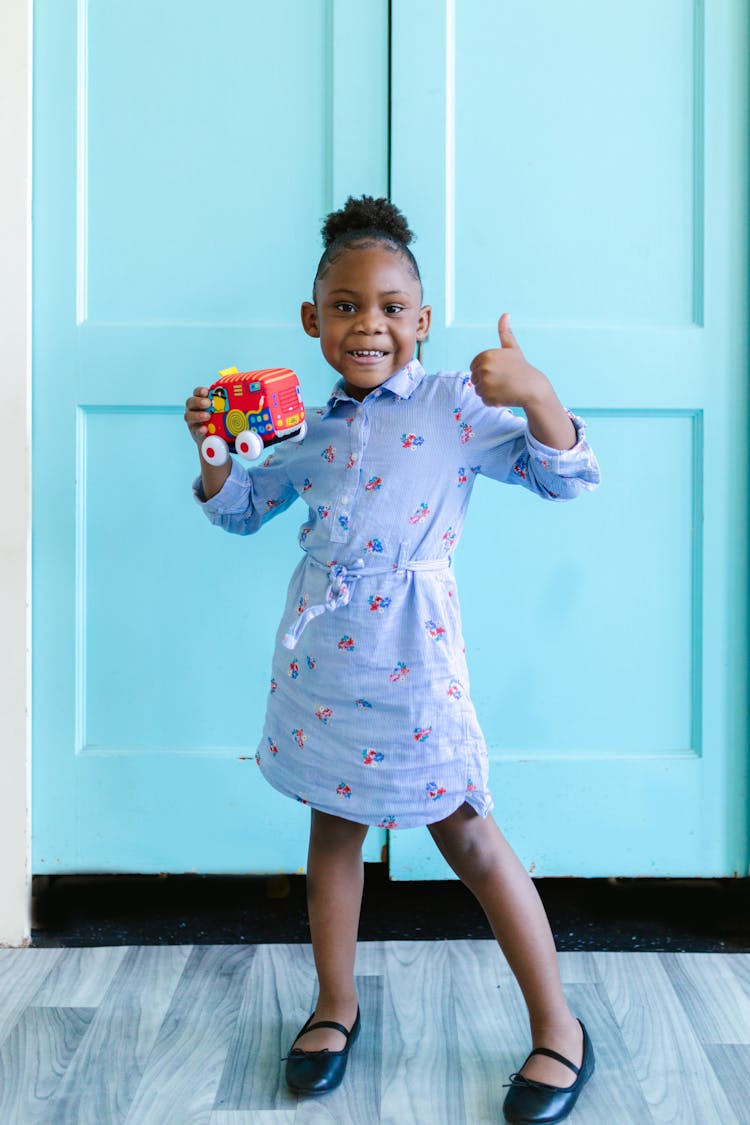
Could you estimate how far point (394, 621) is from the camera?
44.5 inches

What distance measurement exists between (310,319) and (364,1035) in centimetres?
92

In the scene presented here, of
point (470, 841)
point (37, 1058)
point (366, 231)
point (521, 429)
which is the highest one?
point (366, 231)

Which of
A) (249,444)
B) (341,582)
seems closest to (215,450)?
→ (249,444)

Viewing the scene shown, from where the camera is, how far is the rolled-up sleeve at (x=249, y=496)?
1.22m

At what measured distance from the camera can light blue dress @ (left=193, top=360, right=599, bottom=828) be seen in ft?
3.67

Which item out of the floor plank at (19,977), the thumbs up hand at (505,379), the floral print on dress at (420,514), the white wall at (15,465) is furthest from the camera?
the white wall at (15,465)

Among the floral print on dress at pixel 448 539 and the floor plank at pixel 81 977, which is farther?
the floor plank at pixel 81 977

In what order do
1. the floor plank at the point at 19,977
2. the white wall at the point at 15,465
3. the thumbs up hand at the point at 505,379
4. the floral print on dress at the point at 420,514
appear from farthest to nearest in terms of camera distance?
the white wall at the point at 15,465
the floor plank at the point at 19,977
the floral print on dress at the point at 420,514
the thumbs up hand at the point at 505,379

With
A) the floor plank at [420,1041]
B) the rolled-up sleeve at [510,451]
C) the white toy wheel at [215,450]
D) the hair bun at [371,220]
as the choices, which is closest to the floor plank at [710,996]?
the floor plank at [420,1041]

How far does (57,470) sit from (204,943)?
0.78m

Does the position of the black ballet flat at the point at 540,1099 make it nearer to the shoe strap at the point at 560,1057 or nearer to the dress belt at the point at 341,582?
the shoe strap at the point at 560,1057

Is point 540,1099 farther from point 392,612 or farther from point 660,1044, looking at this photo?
point 392,612

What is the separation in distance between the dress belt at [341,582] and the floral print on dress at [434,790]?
0.75 feet

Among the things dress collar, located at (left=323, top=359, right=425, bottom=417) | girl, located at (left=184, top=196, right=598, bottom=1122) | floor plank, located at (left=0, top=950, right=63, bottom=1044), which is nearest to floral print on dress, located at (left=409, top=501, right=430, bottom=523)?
girl, located at (left=184, top=196, right=598, bottom=1122)
